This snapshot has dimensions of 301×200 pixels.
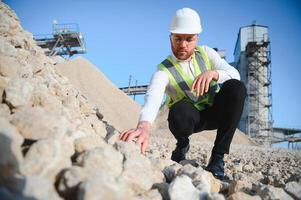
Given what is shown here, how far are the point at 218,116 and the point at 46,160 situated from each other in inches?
67.8

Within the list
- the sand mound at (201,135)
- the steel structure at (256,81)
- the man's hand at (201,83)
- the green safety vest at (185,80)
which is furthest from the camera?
→ the steel structure at (256,81)

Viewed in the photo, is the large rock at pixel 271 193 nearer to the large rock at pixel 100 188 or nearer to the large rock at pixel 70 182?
the large rock at pixel 100 188

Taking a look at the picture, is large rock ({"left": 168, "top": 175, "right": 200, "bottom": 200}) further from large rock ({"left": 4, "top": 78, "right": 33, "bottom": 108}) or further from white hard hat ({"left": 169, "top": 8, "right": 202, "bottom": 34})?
white hard hat ({"left": 169, "top": 8, "right": 202, "bottom": 34})

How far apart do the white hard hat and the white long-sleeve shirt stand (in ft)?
0.89

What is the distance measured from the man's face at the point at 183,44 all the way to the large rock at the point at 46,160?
1.47 metres

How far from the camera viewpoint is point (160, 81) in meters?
2.27

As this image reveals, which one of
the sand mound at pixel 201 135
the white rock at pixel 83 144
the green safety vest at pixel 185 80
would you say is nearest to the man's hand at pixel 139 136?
the white rock at pixel 83 144

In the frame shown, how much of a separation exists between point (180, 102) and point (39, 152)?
5.33 feet

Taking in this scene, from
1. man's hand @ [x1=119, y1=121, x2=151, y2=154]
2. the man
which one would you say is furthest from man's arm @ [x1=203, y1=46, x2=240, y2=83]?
man's hand @ [x1=119, y1=121, x2=151, y2=154]

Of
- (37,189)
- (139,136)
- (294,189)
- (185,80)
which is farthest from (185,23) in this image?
(37,189)

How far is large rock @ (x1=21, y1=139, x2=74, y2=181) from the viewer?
0.94 metres

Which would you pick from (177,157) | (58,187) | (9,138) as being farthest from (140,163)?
(177,157)

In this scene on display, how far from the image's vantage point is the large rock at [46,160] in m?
0.94

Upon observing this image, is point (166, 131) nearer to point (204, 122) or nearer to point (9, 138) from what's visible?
point (204, 122)
